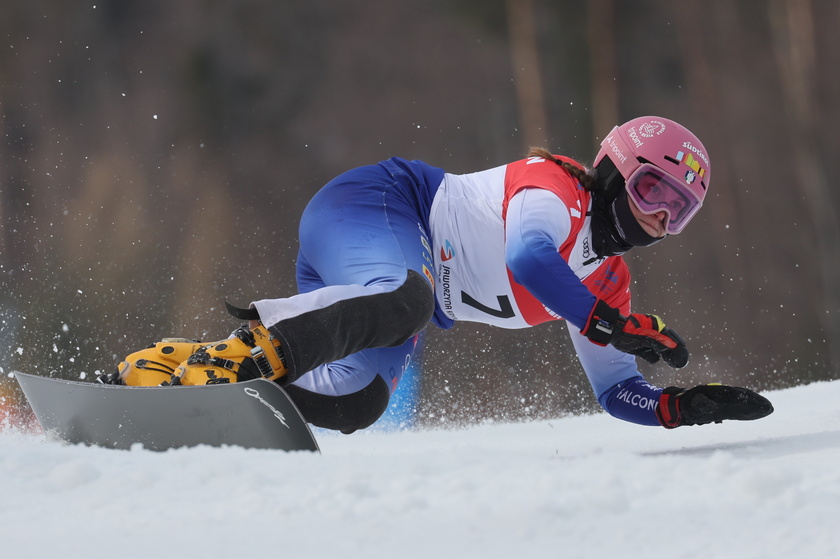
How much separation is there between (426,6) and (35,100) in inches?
116

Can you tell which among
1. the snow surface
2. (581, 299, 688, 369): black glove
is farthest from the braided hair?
the snow surface

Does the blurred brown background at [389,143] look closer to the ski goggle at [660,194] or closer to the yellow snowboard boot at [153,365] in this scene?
the ski goggle at [660,194]

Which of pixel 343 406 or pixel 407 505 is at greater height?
pixel 407 505

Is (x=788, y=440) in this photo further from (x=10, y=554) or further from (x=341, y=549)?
(x=10, y=554)

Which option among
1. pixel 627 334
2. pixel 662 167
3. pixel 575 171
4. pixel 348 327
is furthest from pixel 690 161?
pixel 348 327

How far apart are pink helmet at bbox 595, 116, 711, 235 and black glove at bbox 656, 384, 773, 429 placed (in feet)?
1.53

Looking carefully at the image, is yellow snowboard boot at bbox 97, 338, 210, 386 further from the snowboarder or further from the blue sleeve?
the blue sleeve

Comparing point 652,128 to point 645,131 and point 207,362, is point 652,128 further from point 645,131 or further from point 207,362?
point 207,362

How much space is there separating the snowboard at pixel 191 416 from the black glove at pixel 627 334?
77 centimetres

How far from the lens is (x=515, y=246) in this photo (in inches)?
85.0

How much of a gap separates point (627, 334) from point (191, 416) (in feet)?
3.44

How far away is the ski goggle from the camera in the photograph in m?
2.39

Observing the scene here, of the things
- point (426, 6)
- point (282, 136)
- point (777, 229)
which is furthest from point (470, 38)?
point (777, 229)

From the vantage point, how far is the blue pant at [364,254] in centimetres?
214
